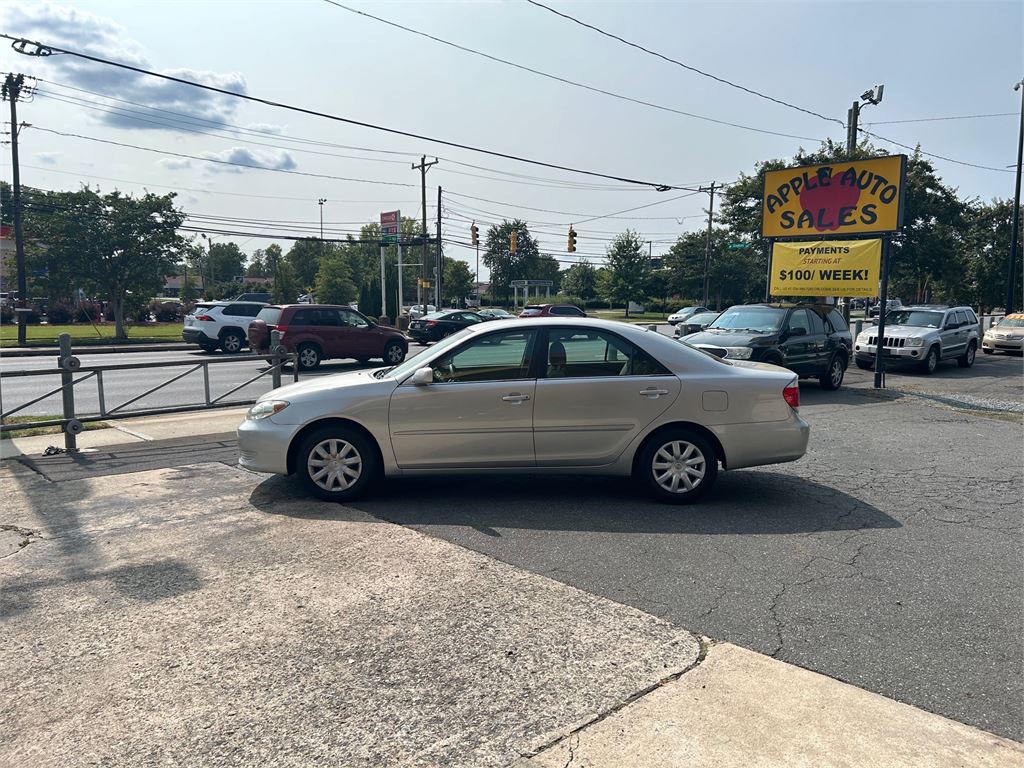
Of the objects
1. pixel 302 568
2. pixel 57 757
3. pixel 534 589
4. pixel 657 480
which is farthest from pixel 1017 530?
pixel 57 757

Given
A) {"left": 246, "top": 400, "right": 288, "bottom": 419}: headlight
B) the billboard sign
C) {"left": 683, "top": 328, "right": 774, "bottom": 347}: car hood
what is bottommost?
{"left": 246, "top": 400, "right": 288, "bottom": 419}: headlight

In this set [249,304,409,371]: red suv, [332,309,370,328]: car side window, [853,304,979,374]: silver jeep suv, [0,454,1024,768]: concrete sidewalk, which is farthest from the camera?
[332,309,370,328]: car side window

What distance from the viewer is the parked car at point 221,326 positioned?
2327cm

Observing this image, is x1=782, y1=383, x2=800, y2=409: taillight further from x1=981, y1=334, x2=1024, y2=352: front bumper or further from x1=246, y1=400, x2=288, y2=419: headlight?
x1=981, y1=334, x2=1024, y2=352: front bumper

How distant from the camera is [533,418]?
6.02 m

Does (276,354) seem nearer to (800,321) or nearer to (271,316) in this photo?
(800,321)

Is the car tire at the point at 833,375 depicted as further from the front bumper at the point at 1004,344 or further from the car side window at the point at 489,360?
the front bumper at the point at 1004,344

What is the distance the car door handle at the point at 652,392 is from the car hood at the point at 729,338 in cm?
736

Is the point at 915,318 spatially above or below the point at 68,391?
above

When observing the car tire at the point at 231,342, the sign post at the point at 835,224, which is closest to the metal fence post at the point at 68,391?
the sign post at the point at 835,224

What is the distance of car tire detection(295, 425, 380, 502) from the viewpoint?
239 inches

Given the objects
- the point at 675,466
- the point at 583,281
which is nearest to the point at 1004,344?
the point at 675,466

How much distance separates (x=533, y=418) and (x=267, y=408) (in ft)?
7.36

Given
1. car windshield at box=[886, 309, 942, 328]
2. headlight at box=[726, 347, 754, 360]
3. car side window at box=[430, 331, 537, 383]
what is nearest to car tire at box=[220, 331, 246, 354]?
headlight at box=[726, 347, 754, 360]
